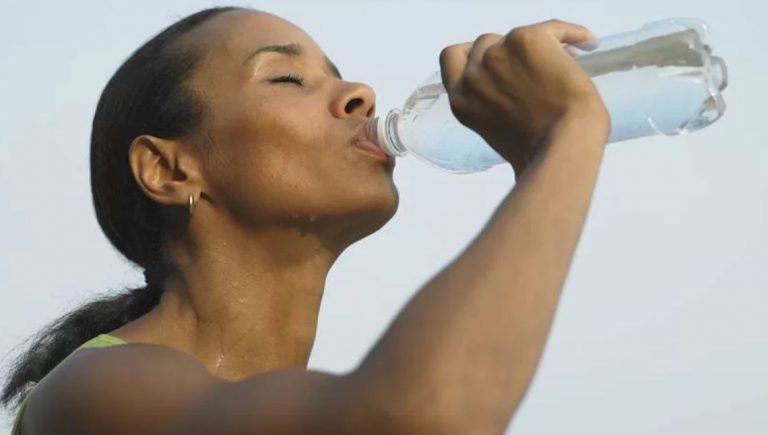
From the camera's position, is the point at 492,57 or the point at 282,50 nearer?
the point at 492,57

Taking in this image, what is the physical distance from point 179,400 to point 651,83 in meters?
1.28

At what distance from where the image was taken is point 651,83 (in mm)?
2857

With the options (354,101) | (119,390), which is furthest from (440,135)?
(119,390)

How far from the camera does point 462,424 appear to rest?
5.84 ft

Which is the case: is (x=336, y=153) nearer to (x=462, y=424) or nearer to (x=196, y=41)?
(x=196, y=41)

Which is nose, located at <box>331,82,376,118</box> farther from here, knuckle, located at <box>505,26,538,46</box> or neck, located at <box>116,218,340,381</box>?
knuckle, located at <box>505,26,538,46</box>

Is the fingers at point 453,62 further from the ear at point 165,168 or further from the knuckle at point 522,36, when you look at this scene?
the ear at point 165,168

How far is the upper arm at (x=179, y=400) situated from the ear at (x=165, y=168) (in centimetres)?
72

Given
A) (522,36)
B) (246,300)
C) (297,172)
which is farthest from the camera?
(246,300)

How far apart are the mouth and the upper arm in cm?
79

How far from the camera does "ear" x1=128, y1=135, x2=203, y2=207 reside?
319 centimetres

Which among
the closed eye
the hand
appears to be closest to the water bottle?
the closed eye

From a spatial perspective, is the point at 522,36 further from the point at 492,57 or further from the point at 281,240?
A: the point at 281,240

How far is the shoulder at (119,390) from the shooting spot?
7.30ft
